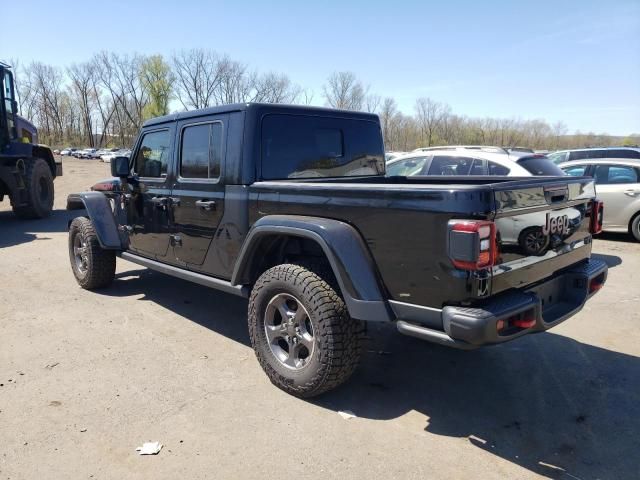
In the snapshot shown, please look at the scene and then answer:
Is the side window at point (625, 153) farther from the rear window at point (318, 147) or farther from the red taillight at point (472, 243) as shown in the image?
the red taillight at point (472, 243)

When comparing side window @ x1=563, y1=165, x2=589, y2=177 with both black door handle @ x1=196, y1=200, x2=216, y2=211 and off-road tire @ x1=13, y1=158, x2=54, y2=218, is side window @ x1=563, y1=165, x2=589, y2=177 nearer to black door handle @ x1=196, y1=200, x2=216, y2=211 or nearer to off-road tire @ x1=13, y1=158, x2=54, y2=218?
black door handle @ x1=196, y1=200, x2=216, y2=211

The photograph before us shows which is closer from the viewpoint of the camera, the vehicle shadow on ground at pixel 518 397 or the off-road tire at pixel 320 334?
the vehicle shadow on ground at pixel 518 397

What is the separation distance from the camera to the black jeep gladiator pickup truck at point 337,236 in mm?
2633

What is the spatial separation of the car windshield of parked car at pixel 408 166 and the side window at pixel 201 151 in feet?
15.5

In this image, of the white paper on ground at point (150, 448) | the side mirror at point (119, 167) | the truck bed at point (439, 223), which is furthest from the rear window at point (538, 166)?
the white paper on ground at point (150, 448)

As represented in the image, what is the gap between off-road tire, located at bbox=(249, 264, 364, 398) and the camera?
3.13 meters

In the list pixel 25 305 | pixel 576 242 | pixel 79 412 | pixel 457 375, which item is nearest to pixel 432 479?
pixel 457 375

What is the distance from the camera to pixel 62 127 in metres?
90.6

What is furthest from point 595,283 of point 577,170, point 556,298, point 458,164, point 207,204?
point 577,170

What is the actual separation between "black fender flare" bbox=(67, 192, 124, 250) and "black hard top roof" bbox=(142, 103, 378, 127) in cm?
127

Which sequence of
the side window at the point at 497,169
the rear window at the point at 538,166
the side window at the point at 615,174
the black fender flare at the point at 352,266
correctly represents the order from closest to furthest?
1. the black fender flare at the point at 352,266
2. the rear window at the point at 538,166
3. the side window at the point at 497,169
4. the side window at the point at 615,174

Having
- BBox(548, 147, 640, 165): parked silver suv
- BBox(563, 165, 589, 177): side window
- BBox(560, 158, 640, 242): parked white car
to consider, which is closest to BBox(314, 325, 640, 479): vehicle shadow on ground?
BBox(560, 158, 640, 242): parked white car

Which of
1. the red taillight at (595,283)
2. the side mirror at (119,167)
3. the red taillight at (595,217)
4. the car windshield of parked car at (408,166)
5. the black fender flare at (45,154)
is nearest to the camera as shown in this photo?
the red taillight at (595,283)

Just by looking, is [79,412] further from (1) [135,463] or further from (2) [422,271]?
(2) [422,271]
